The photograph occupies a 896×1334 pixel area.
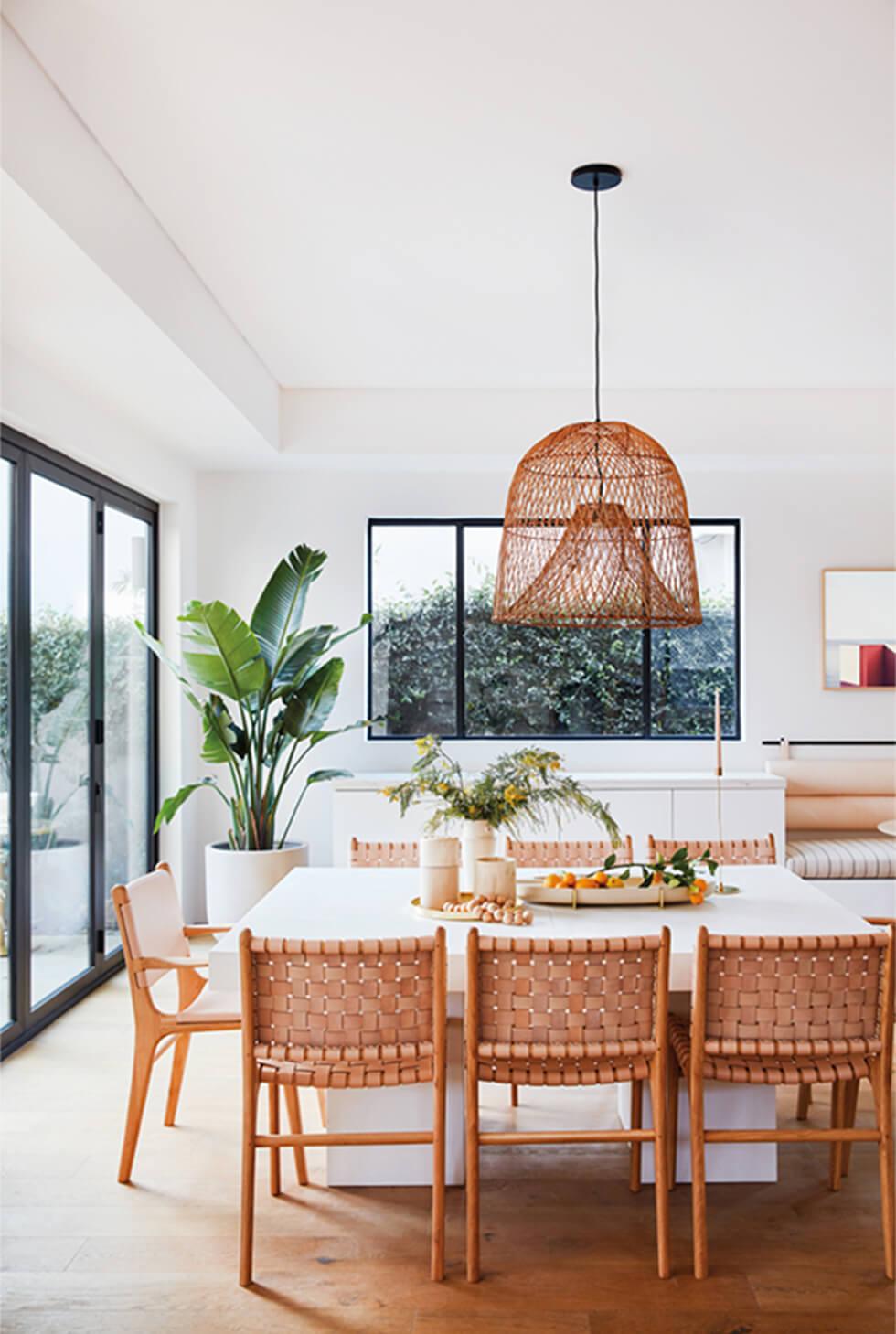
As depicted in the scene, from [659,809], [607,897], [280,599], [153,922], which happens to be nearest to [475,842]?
[607,897]

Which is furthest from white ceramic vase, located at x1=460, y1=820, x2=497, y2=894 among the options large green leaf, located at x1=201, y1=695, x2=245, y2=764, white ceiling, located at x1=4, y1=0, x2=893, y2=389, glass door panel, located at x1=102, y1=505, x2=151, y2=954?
glass door panel, located at x1=102, y1=505, x2=151, y2=954

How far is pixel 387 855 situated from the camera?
158 inches

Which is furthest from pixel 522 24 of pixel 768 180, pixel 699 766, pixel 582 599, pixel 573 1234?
pixel 699 766

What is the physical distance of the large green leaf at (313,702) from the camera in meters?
5.38

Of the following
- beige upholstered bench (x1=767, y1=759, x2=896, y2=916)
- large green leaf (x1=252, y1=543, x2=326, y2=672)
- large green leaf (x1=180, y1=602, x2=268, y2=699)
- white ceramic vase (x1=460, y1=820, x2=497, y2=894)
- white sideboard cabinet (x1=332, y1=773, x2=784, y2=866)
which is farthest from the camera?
beige upholstered bench (x1=767, y1=759, x2=896, y2=916)

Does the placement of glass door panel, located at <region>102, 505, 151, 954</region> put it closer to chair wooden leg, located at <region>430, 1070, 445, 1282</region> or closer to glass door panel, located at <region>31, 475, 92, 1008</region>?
glass door panel, located at <region>31, 475, 92, 1008</region>

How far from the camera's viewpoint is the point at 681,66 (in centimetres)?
261

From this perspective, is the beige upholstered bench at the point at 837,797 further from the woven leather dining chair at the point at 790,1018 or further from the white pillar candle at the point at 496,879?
the woven leather dining chair at the point at 790,1018

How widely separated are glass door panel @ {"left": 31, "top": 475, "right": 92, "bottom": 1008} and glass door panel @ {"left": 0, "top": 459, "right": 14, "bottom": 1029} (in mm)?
203

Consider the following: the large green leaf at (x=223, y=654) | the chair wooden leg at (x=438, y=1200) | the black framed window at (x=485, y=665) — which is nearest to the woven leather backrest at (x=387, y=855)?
the large green leaf at (x=223, y=654)

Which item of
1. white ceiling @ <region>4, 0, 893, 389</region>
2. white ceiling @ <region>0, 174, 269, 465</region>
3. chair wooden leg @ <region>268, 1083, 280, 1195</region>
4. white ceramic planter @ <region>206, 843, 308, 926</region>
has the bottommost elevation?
chair wooden leg @ <region>268, 1083, 280, 1195</region>

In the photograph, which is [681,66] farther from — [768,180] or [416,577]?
[416,577]

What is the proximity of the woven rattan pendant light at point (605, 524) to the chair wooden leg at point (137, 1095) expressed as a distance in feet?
5.43

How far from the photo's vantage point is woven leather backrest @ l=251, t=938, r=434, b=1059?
8.18 feet
